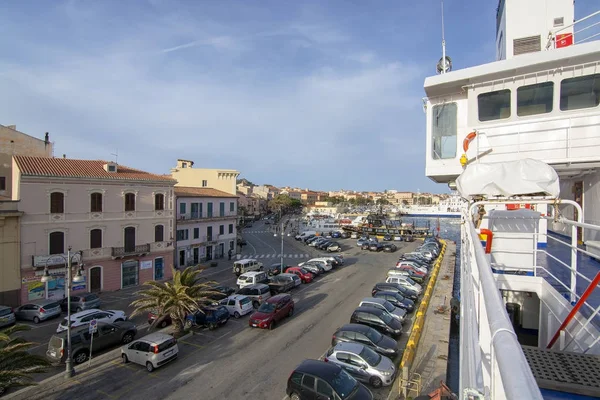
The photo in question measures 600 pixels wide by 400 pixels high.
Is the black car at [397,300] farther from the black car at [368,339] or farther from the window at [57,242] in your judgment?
the window at [57,242]

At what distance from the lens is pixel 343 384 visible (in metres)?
10.4

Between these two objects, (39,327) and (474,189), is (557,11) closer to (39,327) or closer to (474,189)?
(474,189)

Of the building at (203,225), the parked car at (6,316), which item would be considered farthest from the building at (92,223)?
the building at (203,225)

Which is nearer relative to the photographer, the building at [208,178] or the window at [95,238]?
the window at [95,238]

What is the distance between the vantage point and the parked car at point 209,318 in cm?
1814

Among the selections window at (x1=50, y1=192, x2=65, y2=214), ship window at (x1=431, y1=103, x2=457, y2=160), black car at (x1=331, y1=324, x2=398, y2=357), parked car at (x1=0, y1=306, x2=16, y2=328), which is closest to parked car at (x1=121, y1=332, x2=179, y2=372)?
black car at (x1=331, y1=324, x2=398, y2=357)

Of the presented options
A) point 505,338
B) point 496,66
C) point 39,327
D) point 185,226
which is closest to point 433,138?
point 496,66

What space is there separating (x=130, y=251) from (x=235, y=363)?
18.8 metres

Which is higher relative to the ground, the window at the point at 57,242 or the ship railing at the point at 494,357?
the ship railing at the point at 494,357

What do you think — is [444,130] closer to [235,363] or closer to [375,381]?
[375,381]

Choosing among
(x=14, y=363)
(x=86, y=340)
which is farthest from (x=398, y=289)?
(x=14, y=363)

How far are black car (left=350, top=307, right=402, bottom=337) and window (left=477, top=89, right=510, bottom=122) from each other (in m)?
10.9

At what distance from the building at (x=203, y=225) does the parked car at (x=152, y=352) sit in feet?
70.7

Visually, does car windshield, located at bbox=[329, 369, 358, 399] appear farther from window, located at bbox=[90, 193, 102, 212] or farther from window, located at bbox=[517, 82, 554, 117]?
window, located at bbox=[90, 193, 102, 212]
